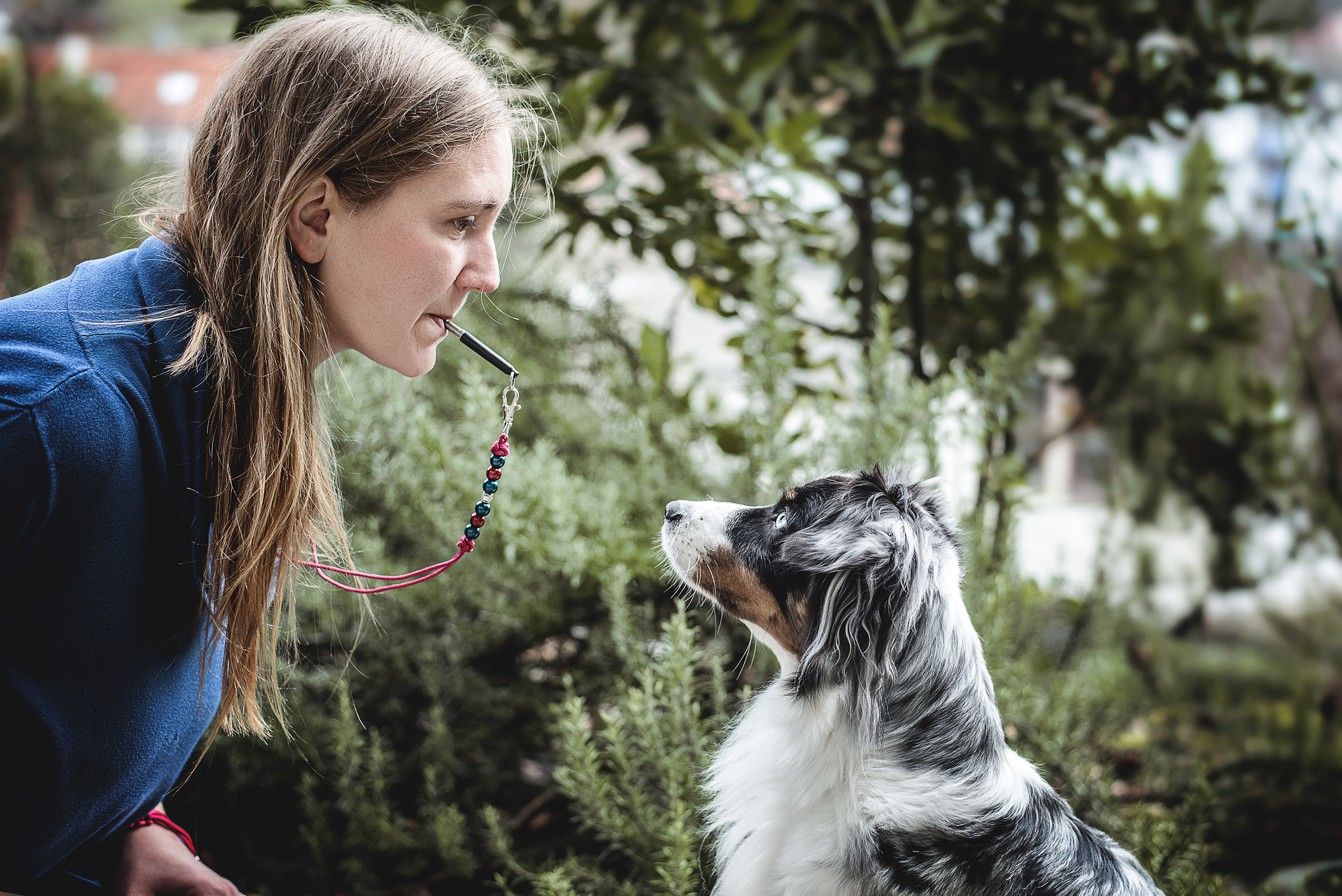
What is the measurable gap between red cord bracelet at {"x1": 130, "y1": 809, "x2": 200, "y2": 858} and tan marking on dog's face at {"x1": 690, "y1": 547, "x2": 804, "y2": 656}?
3.11ft

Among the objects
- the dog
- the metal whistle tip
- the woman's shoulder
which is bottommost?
the dog

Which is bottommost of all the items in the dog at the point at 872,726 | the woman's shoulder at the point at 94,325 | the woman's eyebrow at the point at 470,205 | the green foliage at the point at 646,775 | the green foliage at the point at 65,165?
the green foliage at the point at 65,165

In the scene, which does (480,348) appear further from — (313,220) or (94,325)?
(94,325)

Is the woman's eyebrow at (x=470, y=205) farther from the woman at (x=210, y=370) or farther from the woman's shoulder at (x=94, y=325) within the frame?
the woman's shoulder at (x=94, y=325)

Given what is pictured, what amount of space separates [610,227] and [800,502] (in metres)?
1.14

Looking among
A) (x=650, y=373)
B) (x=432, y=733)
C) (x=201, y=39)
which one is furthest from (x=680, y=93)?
(x=201, y=39)

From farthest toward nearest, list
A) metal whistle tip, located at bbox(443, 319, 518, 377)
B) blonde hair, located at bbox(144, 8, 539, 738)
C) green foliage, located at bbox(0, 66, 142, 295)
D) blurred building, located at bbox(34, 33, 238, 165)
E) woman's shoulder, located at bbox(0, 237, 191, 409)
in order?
blurred building, located at bbox(34, 33, 238, 165)
green foliage, located at bbox(0, 66, 142, 295)
metal whistle tip, located at bbox(443, 319, 518, 377)
blonde hair, located at bbox(144, 8, 539, 738)
woman's shoulder, located at bbox(0, 237, 191, 409)

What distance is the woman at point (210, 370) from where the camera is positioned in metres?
1.09

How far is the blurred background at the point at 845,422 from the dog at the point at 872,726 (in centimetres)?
17

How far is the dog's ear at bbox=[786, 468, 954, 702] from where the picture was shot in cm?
138

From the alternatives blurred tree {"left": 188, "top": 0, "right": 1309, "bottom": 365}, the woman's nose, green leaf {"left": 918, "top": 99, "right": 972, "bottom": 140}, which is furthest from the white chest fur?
green leaf {"left": 918, "top": 99, "right": 972, "bottom": 140}

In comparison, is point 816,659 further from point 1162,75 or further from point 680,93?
point 1162,75

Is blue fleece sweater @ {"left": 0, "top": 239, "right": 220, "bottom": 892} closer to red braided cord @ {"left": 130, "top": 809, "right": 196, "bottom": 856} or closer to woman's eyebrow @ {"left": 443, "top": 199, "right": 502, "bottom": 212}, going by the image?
red braided cord @ {"left": 130, "top": 809, "right": 196, "bottom": 856}

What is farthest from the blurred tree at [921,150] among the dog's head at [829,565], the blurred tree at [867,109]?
the dog's head at [829,565]
